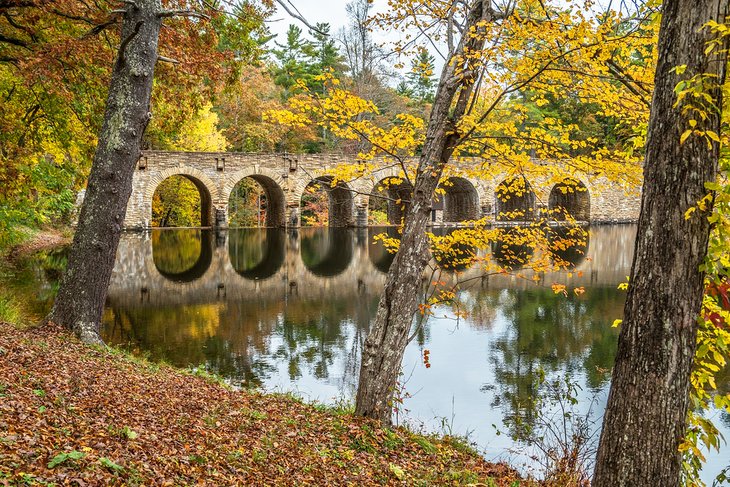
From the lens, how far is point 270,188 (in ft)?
103

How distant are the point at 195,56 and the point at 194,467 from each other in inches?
258

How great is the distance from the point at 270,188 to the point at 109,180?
82.5 feet

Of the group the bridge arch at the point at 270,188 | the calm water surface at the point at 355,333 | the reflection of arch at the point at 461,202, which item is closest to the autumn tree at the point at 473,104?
the calm water surface at the point at 355,333

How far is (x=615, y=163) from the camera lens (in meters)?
5.31

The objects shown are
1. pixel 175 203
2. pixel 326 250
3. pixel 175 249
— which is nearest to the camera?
pixel 175 249

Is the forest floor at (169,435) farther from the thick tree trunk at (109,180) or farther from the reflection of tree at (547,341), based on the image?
the reflection of tree at (547,341)

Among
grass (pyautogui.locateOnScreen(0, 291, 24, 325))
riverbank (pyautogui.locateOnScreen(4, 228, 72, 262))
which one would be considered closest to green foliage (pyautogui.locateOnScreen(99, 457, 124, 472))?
grass (pyautogui.locateOnScreen(0, 291, 24, 325))

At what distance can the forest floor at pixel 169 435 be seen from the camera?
2.96 m

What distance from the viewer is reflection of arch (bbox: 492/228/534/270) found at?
651 centimetres

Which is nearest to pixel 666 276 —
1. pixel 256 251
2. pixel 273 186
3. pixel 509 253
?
pixel 509 253

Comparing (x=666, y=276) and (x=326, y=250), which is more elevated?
(x=666, y=276)

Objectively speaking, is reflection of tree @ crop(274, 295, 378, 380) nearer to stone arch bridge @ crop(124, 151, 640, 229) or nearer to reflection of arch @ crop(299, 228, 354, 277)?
reflection of arch @ crop(299, 228, 354, 277)

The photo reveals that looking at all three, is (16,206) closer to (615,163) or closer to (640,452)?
(615,163)

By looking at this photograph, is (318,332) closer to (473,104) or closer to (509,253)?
(473,104)
